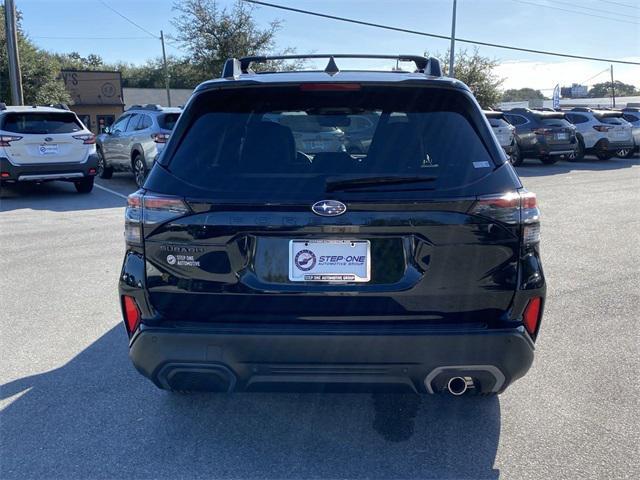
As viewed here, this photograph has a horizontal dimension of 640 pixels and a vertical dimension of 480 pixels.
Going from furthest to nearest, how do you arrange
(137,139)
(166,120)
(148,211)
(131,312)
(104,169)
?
(104,169), (137,139), (166,120), (131,312), (148,211)

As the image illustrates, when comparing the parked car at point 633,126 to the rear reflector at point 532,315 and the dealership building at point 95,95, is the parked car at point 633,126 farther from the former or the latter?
the dealership building at point 95,95

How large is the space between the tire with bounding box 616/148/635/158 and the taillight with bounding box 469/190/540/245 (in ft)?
70.2

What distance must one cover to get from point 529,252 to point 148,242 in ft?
5.93

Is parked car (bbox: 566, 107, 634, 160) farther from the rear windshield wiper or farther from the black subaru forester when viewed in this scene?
the rear windshield wiper

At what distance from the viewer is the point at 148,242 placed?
2945 millimetres

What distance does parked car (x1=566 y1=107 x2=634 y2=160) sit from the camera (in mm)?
21406

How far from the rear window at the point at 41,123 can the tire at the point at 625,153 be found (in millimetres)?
18194

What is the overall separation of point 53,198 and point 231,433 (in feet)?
34.9

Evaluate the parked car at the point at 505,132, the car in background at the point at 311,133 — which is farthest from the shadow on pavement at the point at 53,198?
the parked car at the point at 505,132

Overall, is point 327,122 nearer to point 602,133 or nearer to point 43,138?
point 43,138

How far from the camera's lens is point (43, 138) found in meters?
12.0

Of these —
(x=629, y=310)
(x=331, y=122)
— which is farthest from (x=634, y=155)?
(x=331, y=122)

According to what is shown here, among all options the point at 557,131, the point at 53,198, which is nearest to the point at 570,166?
the point at 557,131

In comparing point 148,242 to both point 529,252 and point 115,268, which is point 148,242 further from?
point 115,268
